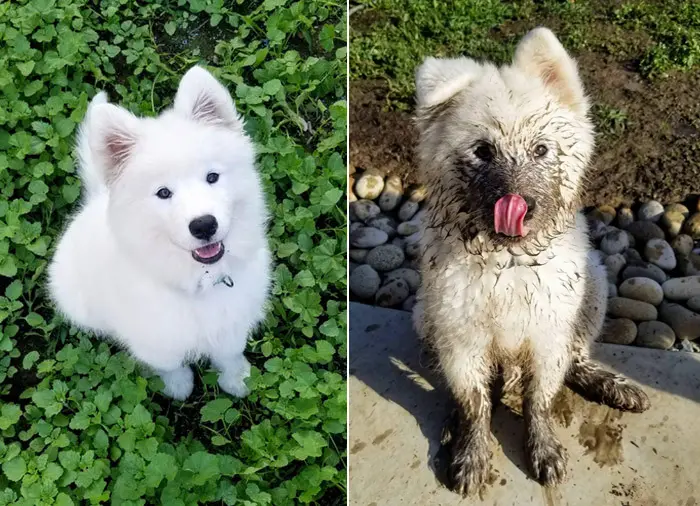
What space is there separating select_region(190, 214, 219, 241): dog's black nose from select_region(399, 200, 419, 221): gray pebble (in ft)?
4.02

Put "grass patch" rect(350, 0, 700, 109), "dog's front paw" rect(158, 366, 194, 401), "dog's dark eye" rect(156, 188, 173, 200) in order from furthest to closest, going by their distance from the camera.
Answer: "grass patch" rect(350, 0, 700, 109), "dog's front paw" rect(158, 366, 194, 401), "dog's dark eye" rect(156, 188, 173, 200)

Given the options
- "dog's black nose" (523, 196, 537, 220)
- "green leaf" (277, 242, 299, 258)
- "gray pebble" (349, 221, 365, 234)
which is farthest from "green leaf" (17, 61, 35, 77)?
"dog's black nose" (523, 196, 537, 220)

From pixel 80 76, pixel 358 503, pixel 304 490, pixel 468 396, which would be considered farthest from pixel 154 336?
pixel 80 76

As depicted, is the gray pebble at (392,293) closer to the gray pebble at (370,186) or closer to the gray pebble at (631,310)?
the gray pebble at (370,186)

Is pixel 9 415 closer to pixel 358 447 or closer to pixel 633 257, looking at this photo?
pixel 358 447

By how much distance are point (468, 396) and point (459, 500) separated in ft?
1.02

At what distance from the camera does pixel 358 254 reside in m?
2.82

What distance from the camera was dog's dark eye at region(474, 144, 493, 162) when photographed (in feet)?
5.34

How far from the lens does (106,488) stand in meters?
2.22

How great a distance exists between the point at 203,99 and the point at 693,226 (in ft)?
6.13

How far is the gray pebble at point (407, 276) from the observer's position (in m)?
2.68

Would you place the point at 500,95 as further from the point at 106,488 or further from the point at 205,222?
the point at 106,488

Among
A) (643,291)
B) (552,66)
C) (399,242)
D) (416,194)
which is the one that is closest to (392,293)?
(399,242)

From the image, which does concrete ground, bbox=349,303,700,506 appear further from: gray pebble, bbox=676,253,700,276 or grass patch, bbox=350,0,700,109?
grass patch, bbox=350,0,700,109
